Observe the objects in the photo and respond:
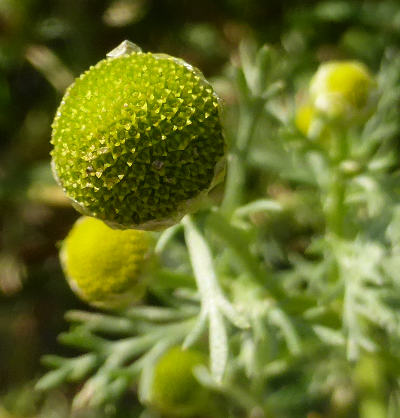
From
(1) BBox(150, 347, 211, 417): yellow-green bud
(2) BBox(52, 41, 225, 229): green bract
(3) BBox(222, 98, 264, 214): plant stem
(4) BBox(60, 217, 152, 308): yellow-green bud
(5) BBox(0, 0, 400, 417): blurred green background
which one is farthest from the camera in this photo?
(5) BBox(0, 0, 400, 417): blurred green background

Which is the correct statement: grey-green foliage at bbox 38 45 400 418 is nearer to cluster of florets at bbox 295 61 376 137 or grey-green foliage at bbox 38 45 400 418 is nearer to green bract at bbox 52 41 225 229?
cluster of florets at bbox 295 61 376 137

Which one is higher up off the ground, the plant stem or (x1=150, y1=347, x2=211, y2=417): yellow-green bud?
the plant stem

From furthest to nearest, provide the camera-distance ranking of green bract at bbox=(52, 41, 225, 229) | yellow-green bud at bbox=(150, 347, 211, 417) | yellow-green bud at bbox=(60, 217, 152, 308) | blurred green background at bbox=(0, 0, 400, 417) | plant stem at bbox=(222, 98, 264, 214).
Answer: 1. blurred green background at bbox=(0, 0, 400, 417)
2. yellow-green bud at bbox=(150, 347, 211, 417)
3. plant stem at bbox=(222, 98, 264, 214)
4. yellow-green bud at bbox=(60, 217, 152, 308)
5. green bract at bbox=(52, 41, 225, 229)

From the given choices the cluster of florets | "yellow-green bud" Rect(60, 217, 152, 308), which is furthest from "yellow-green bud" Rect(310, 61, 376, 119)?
"yellow-green bud" Rect(60, 217, 152, 308)

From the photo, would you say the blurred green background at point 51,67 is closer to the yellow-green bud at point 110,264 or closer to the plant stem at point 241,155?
the plant stem at point 241,155

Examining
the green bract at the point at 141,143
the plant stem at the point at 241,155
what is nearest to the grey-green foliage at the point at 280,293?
the plant stem at the point at 241,155

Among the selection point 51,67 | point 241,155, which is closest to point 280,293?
point 241,155

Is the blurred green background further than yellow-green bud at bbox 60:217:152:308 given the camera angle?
Yes
